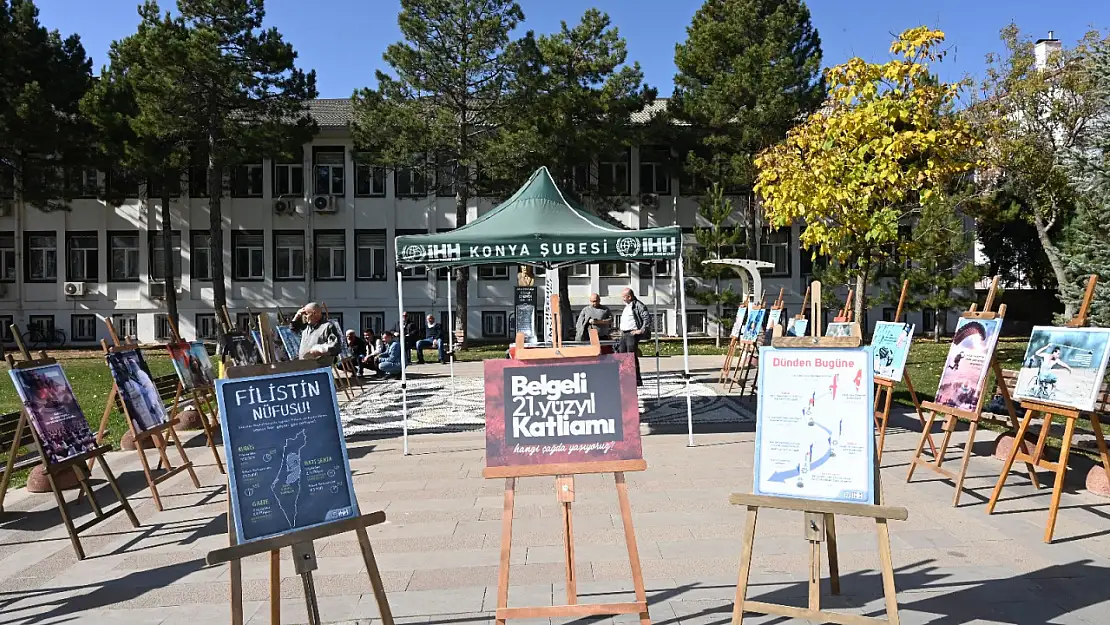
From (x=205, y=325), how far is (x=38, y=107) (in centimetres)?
967

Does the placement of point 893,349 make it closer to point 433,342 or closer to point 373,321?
point 433,342

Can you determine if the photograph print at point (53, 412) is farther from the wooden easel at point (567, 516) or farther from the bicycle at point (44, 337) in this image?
the bicycle at point (44, 337)

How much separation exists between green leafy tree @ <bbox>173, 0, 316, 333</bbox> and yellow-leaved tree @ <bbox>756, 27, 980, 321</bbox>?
1809 cm

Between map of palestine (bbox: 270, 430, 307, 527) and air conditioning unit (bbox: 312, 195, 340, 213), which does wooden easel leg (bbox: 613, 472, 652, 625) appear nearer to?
map of palestine (bbox: 270, 430, 307, 527)

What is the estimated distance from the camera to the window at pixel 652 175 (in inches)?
1319

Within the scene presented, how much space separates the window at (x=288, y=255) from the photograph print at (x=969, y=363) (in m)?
29.1

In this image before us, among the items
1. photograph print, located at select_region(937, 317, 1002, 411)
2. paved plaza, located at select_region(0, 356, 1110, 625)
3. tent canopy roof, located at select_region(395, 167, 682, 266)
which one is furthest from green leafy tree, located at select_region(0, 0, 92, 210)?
photograph print, located at select_region(937, 317, 1002, 411)

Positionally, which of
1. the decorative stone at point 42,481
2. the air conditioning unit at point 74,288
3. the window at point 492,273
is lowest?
the decorative stone at point 42,481

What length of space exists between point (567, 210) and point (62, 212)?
28743mm

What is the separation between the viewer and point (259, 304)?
33562mm

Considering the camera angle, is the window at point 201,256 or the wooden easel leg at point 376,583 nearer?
the wooden easel leg at point 376,583

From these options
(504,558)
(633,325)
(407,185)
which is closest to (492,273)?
(407,185)

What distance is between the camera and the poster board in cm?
846

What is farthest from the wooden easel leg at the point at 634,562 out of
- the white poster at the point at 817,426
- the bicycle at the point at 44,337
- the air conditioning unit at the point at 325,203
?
the bicycle at the point at 44,337
